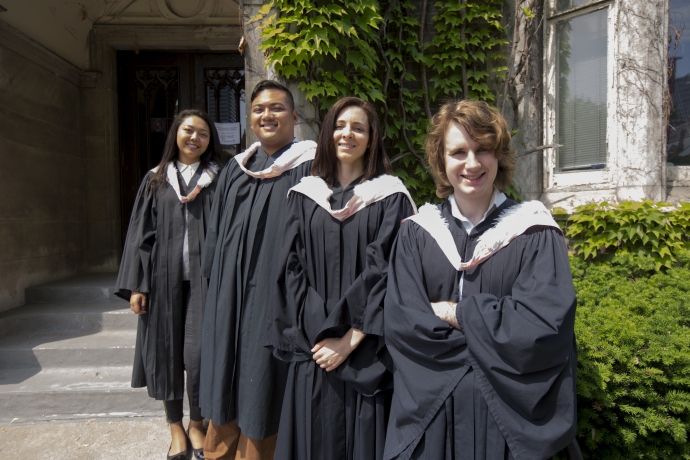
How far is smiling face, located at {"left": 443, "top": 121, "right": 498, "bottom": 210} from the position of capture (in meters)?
1.87

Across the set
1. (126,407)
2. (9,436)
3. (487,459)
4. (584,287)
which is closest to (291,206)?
(487,459)

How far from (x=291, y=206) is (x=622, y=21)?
3552 mm

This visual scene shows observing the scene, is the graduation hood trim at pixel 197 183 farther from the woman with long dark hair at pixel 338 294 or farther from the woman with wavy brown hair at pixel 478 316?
the woman with wavy brown hair at pixel 478 316

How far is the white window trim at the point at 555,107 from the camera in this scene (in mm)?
4402

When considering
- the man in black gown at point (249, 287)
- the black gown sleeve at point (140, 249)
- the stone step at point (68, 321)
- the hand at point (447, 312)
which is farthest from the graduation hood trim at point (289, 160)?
the stone step at point (68, 321)

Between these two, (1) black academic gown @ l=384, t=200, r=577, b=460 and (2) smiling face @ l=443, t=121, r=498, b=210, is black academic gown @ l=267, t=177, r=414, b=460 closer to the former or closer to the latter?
(1) black academic gown @ l=384, t=200, r=577, b=460

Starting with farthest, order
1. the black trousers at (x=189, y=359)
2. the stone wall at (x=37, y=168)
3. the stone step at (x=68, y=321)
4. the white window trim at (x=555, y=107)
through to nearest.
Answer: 1. the stone wall at (x=37, y=168)
2. the stone step at (x=68, y=321)
3. the white window trim at (x=555, y=107)
4. the black trousers at (x=189, y=359)

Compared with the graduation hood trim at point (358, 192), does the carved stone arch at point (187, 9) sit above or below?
above

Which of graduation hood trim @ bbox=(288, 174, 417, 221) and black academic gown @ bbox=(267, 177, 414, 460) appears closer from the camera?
black academic gown @ bbox=(267, 177, 414, 460)

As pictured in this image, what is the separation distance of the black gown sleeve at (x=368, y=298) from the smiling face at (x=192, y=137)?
5.44 ft

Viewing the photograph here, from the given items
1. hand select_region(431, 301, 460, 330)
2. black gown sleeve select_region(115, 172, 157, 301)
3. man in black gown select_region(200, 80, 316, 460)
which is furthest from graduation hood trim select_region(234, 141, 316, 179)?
hand select_region(431, 301, 460, 330)

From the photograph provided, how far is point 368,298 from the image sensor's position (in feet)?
6.93

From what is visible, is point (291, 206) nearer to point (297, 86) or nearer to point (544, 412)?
point (544, 412)

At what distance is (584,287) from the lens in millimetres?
3365
